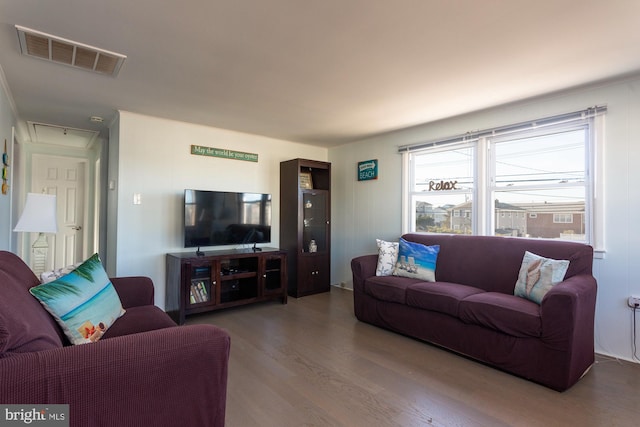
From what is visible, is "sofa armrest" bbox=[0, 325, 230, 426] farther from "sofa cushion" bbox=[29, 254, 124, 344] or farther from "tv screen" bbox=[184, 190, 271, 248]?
"tv screen" bbox=[184, 190, 271, 248]

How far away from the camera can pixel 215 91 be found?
9.51 feet

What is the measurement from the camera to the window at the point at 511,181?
2.88 metres

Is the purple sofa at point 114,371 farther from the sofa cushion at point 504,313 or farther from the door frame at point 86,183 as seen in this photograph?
the door frame at point 86,183

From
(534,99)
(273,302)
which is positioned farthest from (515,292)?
(273,302)

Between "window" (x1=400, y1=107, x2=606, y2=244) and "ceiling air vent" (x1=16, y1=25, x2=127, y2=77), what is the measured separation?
3.21 metres

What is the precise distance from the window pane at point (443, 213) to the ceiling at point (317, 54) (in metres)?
1.03

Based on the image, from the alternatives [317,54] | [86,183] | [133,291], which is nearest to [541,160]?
[317,54]

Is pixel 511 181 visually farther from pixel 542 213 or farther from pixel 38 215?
pixel 38 215

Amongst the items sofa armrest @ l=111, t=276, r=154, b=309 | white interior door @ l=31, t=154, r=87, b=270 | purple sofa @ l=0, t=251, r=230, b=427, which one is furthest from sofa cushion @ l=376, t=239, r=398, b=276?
white interior door @ l=31, t=154, r=87, b=270

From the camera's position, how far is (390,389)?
83.8 inches

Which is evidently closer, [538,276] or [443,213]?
[538,276]

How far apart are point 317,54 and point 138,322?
6.74 ft

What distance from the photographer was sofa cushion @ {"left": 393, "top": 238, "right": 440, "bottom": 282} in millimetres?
3295

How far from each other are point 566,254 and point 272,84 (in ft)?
9.09
